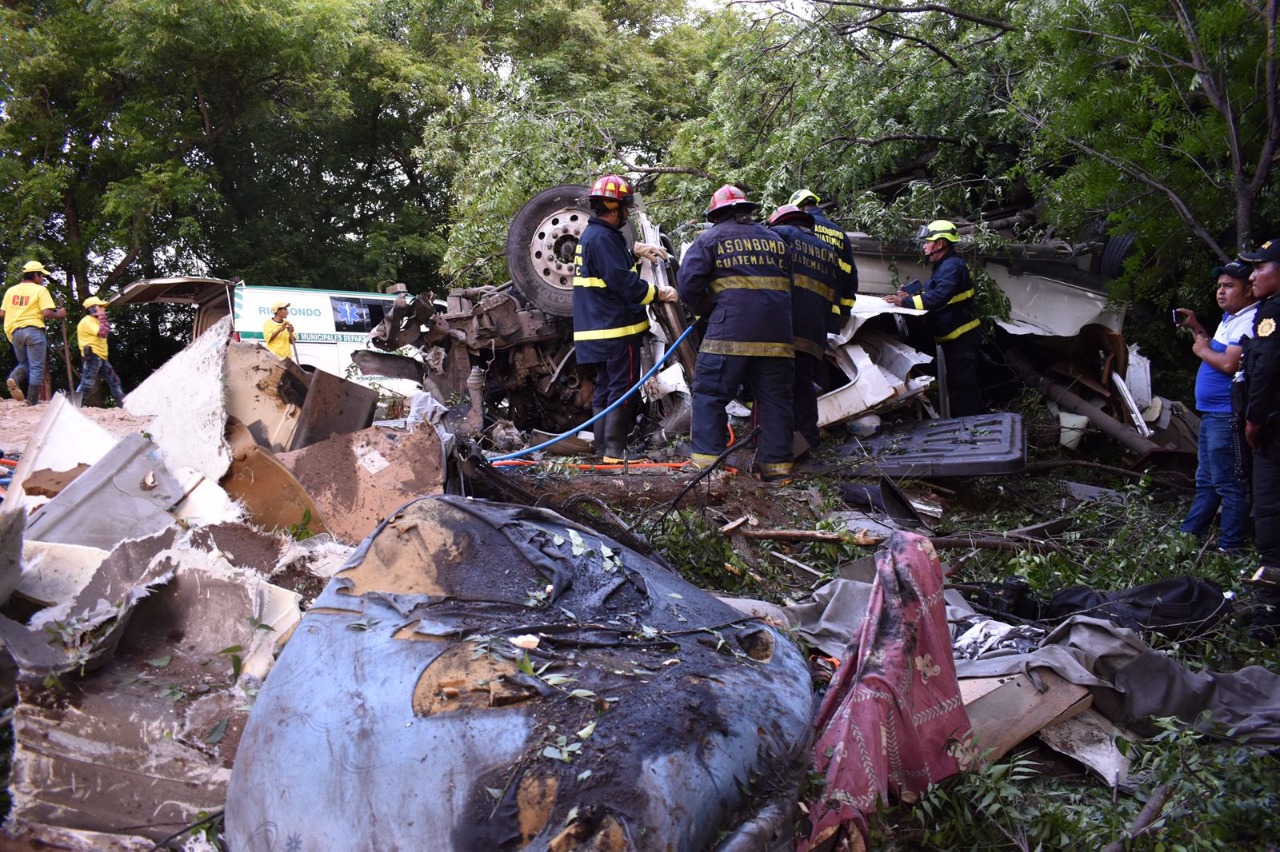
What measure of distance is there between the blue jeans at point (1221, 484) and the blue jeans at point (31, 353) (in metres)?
10.0

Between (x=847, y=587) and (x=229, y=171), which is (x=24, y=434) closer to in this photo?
(x=847, y=587)

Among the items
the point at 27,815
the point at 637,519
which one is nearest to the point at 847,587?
the point at 637,519

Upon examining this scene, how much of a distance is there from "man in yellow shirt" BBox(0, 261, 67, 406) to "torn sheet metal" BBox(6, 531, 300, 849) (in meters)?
8.01

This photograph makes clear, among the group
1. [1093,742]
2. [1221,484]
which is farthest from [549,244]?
[1093,742]

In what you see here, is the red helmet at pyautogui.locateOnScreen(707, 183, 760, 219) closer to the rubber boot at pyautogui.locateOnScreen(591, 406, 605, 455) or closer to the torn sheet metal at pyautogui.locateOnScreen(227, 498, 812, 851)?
the rubber boot at pyautogui.locateOnScreen(591, 406, 605, 455)

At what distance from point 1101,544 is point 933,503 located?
1.01 metres

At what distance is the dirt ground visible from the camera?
13.0ft

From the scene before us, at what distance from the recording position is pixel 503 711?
182 cm

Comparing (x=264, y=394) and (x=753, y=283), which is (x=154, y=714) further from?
(x=753, y=283)

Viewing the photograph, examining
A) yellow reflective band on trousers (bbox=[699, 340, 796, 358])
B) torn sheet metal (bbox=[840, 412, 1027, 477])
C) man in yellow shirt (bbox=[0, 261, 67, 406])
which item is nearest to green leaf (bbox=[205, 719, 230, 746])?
yellow reflective band on trousers (bbox=[699, 340, 796, 358])

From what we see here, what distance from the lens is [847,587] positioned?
3.57m

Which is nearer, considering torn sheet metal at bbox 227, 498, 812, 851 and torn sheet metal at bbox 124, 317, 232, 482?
torn sheet metal at bbox 227, 498, 812, 851

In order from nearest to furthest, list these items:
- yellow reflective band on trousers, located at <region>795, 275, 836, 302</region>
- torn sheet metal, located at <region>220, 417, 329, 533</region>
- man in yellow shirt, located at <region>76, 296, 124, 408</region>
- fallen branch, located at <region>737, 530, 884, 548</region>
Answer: torn sheet metal, located at <region>220, 417, 329, 533</region> → fallen branch, located at <region>737, 530, 884, 548</region> → yellow reflective band on trousers, located at <region>795, 275, 836, 302</region> → man in yellow shirt, located at <region>76, 296, 124, 408</region>

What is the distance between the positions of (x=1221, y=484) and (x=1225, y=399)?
443mm
